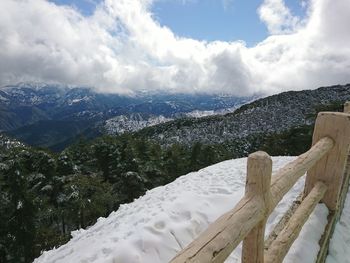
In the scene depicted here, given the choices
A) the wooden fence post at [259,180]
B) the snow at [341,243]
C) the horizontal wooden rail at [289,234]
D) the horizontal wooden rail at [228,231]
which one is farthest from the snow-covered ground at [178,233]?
the horizontal wooden rail at [228,231]

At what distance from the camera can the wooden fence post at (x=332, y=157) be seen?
190 inches

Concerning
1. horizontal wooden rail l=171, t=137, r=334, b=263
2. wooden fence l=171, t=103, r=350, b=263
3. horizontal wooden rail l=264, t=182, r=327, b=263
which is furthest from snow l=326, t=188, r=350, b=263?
horizontal wooden rail l=171, t=137, r=334, b=263

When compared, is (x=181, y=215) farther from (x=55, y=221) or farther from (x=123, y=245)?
(x=55, y=221)

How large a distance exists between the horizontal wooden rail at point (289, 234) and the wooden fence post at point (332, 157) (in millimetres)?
414

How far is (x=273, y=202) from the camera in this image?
2760 mm

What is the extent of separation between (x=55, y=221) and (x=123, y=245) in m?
41.3

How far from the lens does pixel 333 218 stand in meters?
4.96

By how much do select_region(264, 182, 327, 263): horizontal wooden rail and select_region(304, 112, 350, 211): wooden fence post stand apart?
0.41 metres

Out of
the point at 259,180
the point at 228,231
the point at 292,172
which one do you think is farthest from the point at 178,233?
the point at 228,231

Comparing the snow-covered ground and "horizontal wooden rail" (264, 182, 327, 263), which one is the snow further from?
"horizontal wooden rail" (264, 182, 327, 263)

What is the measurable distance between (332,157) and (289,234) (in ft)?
6.34

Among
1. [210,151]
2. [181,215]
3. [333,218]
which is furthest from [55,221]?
[333,218]

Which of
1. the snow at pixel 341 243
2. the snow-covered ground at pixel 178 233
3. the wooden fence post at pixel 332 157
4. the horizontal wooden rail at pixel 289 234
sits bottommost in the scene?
the snow-covered ground at pixel 178 233

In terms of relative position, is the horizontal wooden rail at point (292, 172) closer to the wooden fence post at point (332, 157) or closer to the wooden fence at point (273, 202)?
the wooden fence at point (273, 202)
